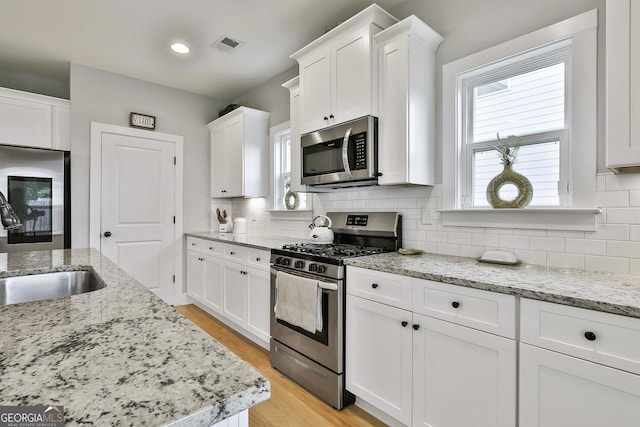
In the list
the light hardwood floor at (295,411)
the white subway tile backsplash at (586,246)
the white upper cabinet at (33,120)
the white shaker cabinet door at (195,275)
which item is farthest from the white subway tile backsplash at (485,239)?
the white upper cabinet at (33,120)

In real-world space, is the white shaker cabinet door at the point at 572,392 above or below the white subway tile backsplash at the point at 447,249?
below

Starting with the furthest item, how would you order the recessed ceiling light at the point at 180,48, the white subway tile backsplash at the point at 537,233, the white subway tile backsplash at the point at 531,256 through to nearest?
the recessed ceiling light at the point at 180,48, the white subway tile backsplash at the point at 531,256, the white subway tile backsplash at the point at 537,233

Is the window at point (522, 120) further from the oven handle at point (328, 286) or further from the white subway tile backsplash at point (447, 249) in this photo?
the oven handle at point (328, 286)

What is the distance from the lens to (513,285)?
1.32 m

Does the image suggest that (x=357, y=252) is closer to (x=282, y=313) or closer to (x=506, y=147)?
(x=282, y=313)

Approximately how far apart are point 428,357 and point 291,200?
228cm

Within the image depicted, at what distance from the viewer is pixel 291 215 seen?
3.48 m

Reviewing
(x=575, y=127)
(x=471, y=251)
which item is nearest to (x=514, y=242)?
(x=471, y=251)

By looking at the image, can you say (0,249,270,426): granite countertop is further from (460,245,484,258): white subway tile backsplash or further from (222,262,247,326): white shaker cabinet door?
(222,262,247,326): white shaker cabinet door

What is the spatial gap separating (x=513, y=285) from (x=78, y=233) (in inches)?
154

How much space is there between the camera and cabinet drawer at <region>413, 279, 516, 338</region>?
1322 millimetres

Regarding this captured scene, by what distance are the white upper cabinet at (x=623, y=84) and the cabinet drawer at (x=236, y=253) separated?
2480mm

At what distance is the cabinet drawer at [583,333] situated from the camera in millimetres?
1050
